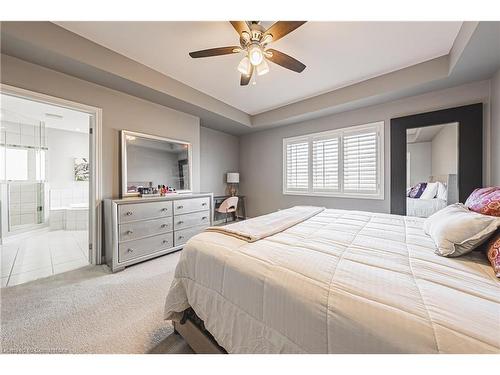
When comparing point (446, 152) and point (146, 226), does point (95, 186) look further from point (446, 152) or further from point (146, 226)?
point (446, 152)

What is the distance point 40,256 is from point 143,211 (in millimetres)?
1842

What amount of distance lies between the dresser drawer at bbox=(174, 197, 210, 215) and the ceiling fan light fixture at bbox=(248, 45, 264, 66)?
7.12 ft

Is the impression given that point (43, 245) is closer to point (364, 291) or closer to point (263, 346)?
point (263, 346)

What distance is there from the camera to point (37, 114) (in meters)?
4.04

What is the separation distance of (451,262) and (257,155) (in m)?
4.21

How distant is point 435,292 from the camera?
0.72m

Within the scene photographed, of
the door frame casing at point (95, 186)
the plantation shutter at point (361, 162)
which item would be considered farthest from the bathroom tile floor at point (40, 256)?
the plantation shutter at point (361, 162)

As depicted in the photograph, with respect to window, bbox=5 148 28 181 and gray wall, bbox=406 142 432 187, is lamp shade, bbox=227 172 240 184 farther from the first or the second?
window, bbox=5 148 28 181

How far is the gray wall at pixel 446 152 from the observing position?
8.67 ft

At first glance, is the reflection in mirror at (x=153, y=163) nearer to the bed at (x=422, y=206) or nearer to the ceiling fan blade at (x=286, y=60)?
the ceiling fan blade at (x=286, y=60)

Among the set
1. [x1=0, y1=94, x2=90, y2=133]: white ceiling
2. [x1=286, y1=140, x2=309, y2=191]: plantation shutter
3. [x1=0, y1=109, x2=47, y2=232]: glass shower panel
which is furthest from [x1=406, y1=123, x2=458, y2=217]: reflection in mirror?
[x1=0, y1=109, x2=47, y2=232]: glass shower panel

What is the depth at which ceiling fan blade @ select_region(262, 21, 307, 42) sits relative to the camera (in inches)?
60.8

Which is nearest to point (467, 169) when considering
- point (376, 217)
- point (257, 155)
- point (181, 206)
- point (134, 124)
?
point (376, 217)

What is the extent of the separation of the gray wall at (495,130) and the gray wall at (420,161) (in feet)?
1.88
